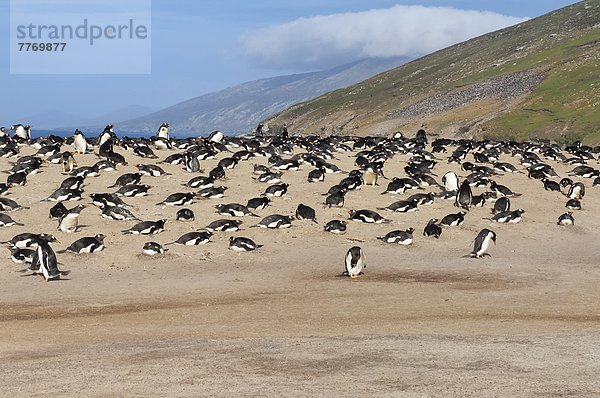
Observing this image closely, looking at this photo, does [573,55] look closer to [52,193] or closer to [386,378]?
[52,193]

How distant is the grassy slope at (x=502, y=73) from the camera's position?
97.0 m

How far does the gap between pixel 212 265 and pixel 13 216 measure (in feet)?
26.0

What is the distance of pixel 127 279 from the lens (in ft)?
70.9

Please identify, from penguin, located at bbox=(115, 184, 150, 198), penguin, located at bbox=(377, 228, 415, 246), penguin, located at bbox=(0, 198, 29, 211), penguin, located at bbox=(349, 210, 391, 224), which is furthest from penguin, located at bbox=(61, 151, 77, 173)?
penguin, located at bbox=(377, 228, 415, 246)

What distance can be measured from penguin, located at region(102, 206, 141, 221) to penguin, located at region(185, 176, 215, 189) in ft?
16.5

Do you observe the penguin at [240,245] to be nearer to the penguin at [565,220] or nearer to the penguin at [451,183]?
the penguin at [565,220]

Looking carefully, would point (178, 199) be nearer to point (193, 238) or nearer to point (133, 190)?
point (133, 190)

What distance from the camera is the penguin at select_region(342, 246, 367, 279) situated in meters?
21.7

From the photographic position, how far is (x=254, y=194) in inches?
1261

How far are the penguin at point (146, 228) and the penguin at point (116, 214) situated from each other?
58.2 inches

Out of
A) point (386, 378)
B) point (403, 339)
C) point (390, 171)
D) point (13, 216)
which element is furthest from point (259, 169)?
point (386, 378)

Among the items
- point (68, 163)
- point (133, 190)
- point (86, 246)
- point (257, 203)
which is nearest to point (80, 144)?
point (68, 163)

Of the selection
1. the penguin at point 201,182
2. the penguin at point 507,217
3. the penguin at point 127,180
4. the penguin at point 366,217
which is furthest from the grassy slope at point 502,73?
the penguin at point 127,180

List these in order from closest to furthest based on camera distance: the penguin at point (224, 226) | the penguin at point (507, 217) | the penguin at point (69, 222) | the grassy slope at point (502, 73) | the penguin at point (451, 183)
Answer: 1. the penguin at point (69, 222)
2. the penguin at point (224, 226)
3. the penguin at point (507, 217)
4. the penguin at point (451, 183)
5. the grassy slope at point (502, 73)
